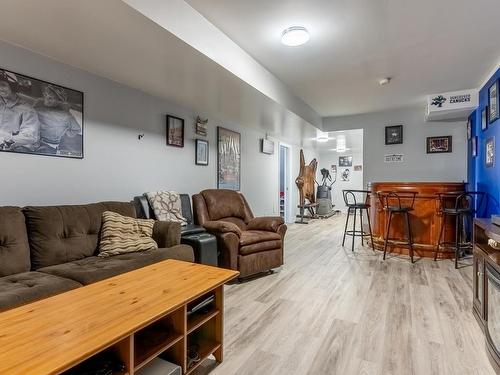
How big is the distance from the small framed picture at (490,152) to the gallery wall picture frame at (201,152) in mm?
3606

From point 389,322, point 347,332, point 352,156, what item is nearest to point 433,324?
point 389,322

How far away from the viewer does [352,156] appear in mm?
9977

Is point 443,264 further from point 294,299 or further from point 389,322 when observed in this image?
point 294,299

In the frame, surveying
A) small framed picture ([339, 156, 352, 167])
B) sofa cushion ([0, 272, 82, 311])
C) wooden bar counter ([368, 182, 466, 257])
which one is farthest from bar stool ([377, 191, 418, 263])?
small framed picture ([339, 156, 352, 167])

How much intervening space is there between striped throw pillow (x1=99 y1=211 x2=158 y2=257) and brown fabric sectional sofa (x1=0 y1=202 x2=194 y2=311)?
69 mm

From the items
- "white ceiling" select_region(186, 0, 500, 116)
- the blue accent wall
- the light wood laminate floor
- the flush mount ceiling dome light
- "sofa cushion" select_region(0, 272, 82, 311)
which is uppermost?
"white ceiling" select_region(186, 0, 500, 116)

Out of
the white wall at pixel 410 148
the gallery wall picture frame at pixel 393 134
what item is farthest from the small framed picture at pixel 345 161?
the gallery wall picture frame at pixel 393 134

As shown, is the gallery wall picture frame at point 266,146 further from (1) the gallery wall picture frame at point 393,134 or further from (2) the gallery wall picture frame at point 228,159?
(1) the gallery wall picture frame at point 393,134

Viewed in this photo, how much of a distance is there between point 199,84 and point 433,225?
11.8 ft

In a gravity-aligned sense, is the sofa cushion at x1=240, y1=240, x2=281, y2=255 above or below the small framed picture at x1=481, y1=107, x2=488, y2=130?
below

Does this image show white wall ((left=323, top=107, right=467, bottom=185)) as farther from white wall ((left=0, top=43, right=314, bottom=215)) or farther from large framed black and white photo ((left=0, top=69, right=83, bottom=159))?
large framed black and white photo ((left=0, top=69, right=83, bottom=159))

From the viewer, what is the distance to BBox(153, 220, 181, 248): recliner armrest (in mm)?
2650

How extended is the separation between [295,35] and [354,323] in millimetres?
2352

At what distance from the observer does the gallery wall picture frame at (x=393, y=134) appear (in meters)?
5.43
